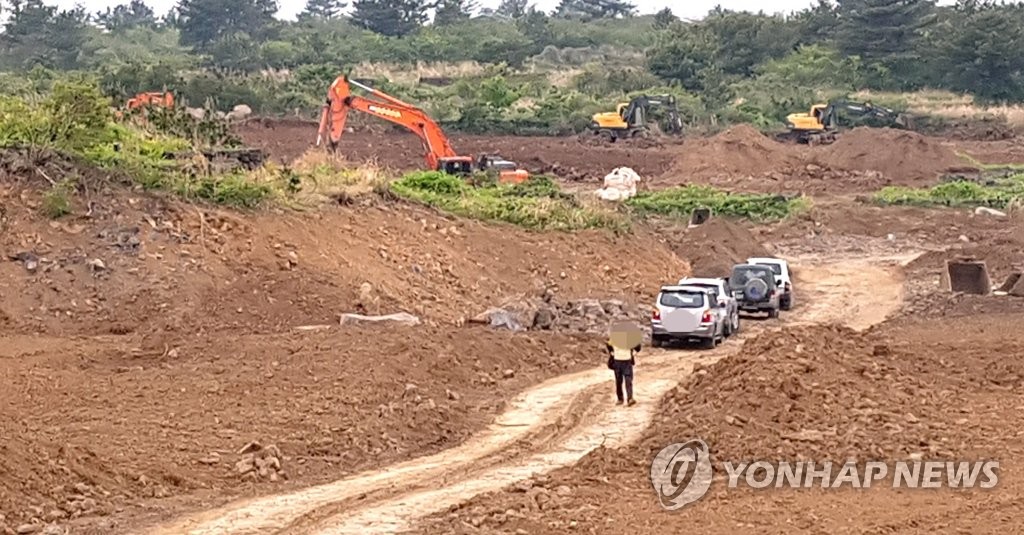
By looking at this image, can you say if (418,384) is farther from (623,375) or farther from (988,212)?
(988,212)

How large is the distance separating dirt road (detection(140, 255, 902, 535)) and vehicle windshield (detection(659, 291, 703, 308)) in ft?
3.14

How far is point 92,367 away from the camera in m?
22.9

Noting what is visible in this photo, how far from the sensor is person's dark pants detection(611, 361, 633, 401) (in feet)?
72.8

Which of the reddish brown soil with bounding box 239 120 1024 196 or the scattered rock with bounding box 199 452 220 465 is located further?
the reddish brown soil with bounding box 239 120 1024 196

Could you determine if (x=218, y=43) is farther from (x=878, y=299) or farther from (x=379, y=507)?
(x=379, y=507)

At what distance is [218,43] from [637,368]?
3219 inches

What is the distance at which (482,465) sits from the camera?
18.1 m

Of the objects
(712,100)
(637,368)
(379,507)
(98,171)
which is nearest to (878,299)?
(637,368)

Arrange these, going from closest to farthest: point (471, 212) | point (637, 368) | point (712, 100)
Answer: point (637, 368), point (471, 212), point (712, 100)

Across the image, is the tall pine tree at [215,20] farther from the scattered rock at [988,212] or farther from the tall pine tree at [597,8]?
the scattered rock at [988,212]

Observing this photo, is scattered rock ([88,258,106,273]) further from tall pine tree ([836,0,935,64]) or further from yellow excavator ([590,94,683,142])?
tall pine tree ([836,0,935,64])

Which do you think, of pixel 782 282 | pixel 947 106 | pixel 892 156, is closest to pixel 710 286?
pixel 782 282

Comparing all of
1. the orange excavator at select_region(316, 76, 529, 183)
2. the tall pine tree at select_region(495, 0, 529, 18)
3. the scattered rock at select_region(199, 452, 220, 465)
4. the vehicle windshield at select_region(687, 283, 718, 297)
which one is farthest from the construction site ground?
the tall pine tree at select_region(495, 0, 529, 18)

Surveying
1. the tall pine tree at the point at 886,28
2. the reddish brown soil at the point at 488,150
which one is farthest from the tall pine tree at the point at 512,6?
the reddish brown soil at the point at 488,150
